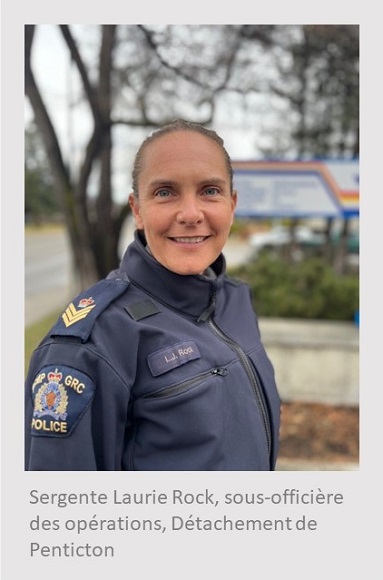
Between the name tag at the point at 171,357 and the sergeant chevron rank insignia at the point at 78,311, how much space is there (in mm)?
159

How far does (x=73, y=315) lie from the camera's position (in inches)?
43.6

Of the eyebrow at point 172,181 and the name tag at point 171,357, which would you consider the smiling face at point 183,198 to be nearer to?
the eyebrow at point 172,181

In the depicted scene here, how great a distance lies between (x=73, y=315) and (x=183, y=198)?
1.12 ft

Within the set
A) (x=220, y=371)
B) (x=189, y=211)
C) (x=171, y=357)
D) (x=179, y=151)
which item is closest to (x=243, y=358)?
(x=220, y=371)

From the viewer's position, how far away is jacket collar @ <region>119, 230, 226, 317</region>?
1.21m

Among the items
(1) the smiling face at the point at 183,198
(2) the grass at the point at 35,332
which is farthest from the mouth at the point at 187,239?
(2) the grass at the point at 35,332

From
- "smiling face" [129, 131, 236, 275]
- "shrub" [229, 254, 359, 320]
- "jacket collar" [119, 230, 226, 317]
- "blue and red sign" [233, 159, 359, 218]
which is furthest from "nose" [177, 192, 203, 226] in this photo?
"shrub" [229, 254, 359, 320]

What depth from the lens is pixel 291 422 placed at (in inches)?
162

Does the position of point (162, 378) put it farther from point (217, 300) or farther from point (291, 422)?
point (291, 422)

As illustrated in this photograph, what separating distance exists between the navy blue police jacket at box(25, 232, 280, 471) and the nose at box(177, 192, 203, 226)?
4.5 inches

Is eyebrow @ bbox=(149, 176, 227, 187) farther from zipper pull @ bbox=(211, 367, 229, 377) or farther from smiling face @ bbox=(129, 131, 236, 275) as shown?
zipper pull @ bbox=(211, 367, 229, 377)

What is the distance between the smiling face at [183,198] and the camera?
117 centimetres

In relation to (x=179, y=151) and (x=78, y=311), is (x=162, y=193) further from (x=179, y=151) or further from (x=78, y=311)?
(x=78, y=311)
